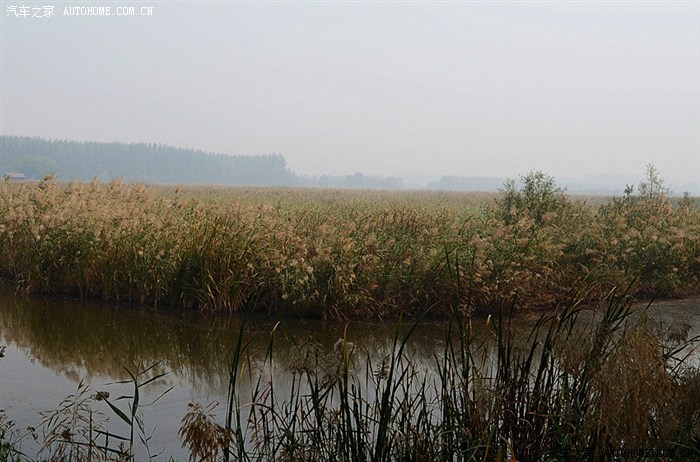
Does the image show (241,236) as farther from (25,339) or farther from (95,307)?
(25,339)

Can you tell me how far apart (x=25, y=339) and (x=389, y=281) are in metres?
3.55

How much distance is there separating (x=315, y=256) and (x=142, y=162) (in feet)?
324

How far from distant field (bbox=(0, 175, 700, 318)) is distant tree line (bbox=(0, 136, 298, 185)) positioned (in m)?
76.0

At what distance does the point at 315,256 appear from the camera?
→ 7.72 m

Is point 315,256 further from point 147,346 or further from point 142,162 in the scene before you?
point 142,162

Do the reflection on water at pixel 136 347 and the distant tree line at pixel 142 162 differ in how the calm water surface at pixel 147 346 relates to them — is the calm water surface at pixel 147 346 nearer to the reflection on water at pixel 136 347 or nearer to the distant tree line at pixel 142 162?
the reflection on water at pixel 136 347

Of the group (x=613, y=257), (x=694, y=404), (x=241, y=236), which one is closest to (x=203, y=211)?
(x=241, y=236)

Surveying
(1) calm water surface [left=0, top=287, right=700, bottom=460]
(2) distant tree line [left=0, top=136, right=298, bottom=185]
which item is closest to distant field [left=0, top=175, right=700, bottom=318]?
(1) calm water surface [left=0, top=287, right=700, bottom=460]

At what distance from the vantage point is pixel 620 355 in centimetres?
229

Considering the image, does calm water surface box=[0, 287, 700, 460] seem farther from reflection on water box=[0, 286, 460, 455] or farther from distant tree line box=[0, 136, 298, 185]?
distant tree line box=[0, 136, 298, 185]

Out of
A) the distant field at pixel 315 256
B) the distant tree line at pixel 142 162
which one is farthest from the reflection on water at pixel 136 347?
the distant tree line at pixel 142 162

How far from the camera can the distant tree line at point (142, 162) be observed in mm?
89688

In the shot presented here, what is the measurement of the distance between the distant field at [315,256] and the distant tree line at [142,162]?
75990 mm

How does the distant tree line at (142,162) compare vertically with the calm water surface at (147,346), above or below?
above
